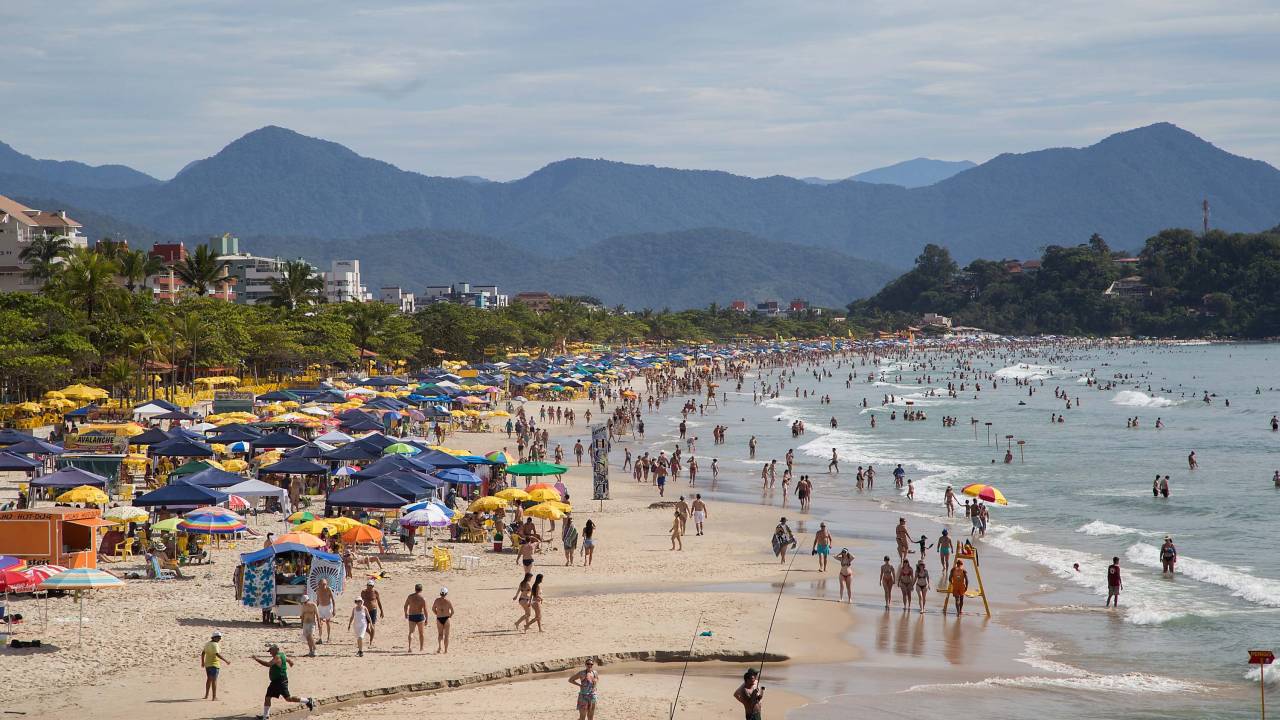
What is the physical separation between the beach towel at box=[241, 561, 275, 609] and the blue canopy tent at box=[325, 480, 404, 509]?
4378mm

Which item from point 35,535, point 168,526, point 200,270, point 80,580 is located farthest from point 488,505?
point 200,270

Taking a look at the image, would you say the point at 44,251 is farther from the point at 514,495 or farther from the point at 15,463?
the point at 514,495

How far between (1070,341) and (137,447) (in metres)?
156

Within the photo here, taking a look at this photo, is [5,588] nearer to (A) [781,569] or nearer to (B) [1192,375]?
(A) [781,569]

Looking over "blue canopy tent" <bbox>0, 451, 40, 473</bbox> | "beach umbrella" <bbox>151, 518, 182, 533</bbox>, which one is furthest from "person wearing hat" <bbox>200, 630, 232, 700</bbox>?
"blue canopy tent" <bbox>0, 451, 40, 473</bbox>

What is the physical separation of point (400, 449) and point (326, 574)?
11292 mm

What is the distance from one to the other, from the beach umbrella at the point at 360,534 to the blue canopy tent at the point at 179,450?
9.66 meters

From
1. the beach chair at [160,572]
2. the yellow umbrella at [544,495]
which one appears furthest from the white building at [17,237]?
the beach chair at [160,572]

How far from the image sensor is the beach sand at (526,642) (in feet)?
40.5

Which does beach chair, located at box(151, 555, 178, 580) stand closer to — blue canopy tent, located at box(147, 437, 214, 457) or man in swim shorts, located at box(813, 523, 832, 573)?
blue canopy tent, located at box(147, 437, 214, 457)

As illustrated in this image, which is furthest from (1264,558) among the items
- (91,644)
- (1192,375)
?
(1192,375)

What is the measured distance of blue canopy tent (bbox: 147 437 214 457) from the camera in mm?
26344

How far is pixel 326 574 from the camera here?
15.1 m

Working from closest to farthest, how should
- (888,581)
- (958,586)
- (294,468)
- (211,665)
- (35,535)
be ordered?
1. (211,665)
2. (35,535)
3. (958,586)
4. (888,581)
5. (294,468)
